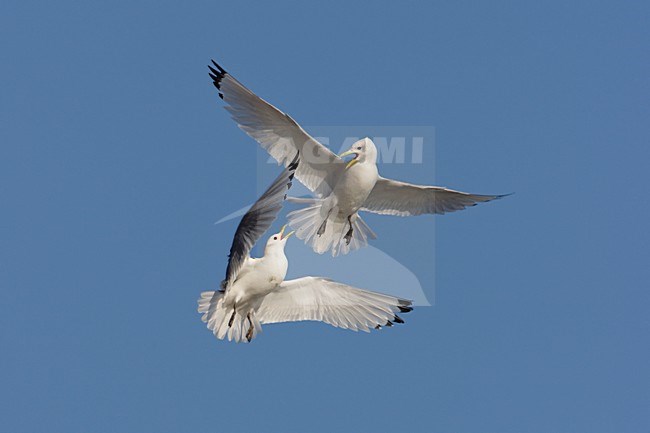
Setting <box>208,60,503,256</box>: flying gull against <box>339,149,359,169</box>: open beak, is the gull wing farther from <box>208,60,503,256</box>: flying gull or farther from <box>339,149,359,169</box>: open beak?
<box>339,149,359,169</box>: open beak

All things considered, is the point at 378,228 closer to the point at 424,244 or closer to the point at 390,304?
the point at 424,244

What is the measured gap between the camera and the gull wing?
1242cm

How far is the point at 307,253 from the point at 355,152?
117 cm

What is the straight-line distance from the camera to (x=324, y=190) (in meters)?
13.0

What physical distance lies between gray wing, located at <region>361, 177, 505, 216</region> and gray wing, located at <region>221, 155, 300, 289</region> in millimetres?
2248

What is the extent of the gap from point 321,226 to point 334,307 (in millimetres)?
746

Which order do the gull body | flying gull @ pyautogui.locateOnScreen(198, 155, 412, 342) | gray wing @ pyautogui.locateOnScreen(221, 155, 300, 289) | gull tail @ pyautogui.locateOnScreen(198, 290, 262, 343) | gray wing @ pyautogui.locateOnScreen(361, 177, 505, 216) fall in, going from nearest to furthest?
gray wing @ pyautogui.locateOnScreen(221, 155, 300, 289)
flying gull @ pyautogui.locateOnScreen(198, 155, 412, 342)
the gull body
gull tail @ pyautogui.locateOnScreen(198, 290, 262, 343)
gray wing @ pyautogui.locateOnScreen(361, 177, 505, 216)

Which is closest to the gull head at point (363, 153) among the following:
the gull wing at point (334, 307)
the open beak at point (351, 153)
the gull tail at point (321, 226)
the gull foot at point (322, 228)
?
the open beak at point (351, 153)

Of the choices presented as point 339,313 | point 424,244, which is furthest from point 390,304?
point 424,244

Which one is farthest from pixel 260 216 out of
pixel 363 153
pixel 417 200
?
pixel 417 200

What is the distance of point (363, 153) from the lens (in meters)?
12.5

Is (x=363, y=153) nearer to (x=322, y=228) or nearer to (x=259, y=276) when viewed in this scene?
(x=322, y=228)

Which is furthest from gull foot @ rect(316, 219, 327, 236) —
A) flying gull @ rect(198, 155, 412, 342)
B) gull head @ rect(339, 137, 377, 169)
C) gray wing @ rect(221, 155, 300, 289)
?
gray wing @ rect(221, 155, 300, 289)

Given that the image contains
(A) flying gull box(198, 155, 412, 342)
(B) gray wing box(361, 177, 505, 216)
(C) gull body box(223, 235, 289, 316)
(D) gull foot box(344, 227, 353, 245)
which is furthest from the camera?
(B) gray wing box(361, 177, 505, 216)
